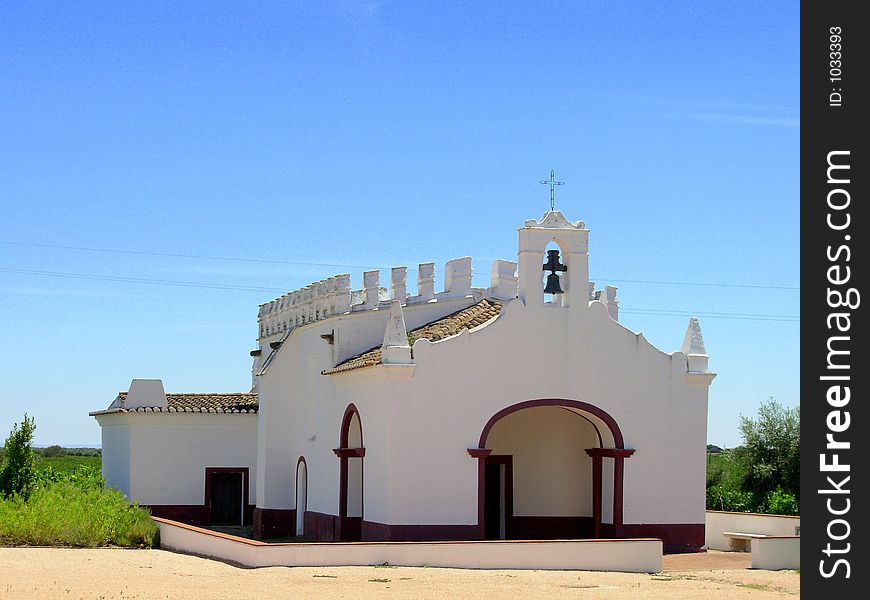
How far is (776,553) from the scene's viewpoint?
24828mm

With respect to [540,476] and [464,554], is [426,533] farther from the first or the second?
[540,476]

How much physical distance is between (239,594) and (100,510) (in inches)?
439

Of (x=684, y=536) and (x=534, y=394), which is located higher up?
(x=534, y=394)

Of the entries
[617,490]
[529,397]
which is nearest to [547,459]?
[617,490]

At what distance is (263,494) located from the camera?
115ft

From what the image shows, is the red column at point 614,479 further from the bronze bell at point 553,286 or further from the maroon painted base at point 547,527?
the bronze bell at point 553,286

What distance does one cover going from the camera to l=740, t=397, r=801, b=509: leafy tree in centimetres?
4253

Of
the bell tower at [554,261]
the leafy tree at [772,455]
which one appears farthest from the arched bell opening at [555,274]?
the leafy tree at [772,455]

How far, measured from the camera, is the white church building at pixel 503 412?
2708 centimetres

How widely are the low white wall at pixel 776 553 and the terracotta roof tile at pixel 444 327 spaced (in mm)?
7801
